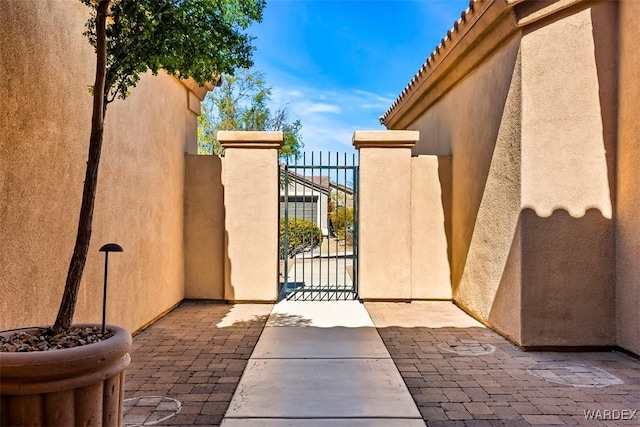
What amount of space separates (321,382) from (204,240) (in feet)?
15.1

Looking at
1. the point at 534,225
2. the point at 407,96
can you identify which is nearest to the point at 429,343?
the point at 534,225

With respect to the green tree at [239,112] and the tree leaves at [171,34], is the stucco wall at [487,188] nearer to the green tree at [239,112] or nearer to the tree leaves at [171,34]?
the tree leaves at [171,34]

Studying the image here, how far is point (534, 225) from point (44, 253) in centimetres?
519

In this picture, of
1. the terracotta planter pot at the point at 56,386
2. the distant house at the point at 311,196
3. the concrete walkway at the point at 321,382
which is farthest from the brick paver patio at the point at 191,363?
the distant house at the point at 311,196

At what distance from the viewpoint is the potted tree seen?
227cm

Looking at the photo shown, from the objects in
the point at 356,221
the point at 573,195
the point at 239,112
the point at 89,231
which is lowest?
the point at 89,231

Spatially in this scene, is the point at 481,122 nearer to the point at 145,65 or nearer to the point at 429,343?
the point at 429,343

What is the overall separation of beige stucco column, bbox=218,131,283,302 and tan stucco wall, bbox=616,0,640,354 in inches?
204

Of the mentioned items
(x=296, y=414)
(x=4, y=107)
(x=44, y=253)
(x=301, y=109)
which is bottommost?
(x=296, y=414)

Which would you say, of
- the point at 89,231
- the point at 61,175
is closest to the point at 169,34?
the point at 89,231

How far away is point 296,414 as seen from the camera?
3545 mm

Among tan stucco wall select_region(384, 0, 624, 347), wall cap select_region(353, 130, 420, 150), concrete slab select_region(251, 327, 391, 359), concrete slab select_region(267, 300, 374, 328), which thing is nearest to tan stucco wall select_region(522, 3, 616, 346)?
tan stucco wall select_region(384, 0, 624, 347)

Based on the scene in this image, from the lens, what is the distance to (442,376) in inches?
173

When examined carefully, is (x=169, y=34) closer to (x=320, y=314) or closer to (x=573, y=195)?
(x=573, y=195)
